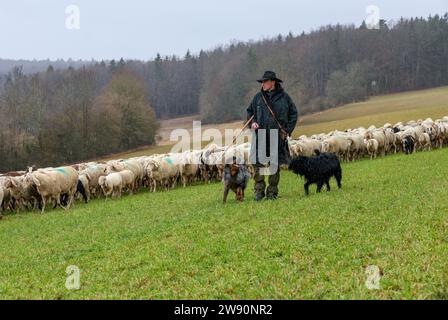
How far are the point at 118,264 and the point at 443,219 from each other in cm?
466

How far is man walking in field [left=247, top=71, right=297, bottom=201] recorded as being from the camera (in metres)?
12.4

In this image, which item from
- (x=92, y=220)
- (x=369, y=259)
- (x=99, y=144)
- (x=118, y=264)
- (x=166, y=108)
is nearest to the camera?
(x=369, y=259)

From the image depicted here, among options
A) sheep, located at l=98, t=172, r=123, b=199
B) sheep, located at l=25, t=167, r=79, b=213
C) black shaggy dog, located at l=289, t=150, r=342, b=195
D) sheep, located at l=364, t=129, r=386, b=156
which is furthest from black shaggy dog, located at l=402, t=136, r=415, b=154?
sheep, located at l=25, t=167, r=79, b=213

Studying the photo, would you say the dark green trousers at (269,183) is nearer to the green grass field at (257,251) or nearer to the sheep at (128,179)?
the green grass field at (257,251)

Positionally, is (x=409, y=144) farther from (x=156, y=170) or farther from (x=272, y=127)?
(x=272, y=127)

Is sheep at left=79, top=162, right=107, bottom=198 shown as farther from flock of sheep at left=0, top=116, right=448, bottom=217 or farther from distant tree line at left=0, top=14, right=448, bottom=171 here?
distant tree line at left=0, top=14, right=448, bottom=171

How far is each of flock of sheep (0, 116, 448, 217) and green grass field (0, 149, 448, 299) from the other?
19.3 feet

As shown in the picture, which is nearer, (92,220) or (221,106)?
(92,220)

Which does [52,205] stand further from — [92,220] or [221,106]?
[221,106]

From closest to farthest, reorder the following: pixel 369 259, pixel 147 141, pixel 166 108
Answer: pixel 369 259, pixel 147 141, pixel 166 108

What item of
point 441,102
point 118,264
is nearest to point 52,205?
point 118,264

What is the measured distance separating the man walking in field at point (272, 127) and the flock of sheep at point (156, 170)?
27.0 ft

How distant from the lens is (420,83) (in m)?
97.5

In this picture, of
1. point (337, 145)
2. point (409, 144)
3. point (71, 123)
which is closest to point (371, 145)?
point (337, 145)
